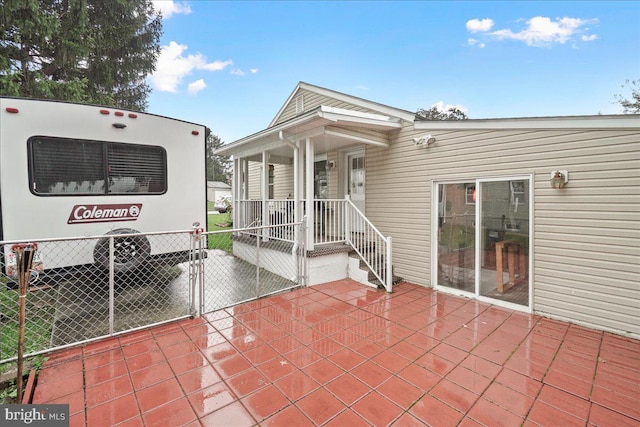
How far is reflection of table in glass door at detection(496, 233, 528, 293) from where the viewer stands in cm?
418

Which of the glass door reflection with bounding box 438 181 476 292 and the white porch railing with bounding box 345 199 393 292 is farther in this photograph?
the white porch railing with bounding box 345 199 393 292

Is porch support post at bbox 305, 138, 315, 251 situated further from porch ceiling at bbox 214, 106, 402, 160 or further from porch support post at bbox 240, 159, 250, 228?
porch support post at bbox 240, 159, 250, 228

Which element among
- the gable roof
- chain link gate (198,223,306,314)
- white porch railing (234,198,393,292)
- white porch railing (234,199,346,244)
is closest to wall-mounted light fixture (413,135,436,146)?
the gable roof

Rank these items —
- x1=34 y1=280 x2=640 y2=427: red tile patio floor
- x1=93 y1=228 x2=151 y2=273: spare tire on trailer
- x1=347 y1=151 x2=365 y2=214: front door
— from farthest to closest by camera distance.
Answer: x1=347 y1=151 x2=365 y2=214: front door → x1=93 y1=228 x2=151 y2=273: spare tire on trailer → x1=34 y1=280 x2=640 y2=427: red tile patio floor

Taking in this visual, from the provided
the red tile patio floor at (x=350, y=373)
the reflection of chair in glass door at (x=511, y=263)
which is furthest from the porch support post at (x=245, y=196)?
the reflection of chair in glass door at (x=511, y=263)

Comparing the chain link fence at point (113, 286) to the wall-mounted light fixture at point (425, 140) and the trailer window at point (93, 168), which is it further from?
the wall-mounted light fixture at point (425, 140)

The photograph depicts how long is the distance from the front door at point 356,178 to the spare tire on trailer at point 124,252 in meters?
4.31

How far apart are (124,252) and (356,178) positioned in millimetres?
4791

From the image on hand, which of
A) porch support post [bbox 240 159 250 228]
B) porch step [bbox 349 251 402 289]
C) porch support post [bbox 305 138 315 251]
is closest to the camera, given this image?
porch support post [bbox 305 138 315 251]

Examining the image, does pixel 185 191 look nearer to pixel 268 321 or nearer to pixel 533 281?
pixel 268 321

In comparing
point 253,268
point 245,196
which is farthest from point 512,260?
point 245,196

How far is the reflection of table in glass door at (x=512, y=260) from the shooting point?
4.18m

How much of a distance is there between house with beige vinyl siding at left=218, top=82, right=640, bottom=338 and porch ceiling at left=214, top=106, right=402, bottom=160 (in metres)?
0.03

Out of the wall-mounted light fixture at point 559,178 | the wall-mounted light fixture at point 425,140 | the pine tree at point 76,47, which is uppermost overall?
the pine tree at point 76,47
